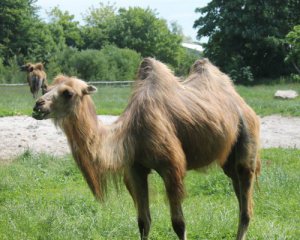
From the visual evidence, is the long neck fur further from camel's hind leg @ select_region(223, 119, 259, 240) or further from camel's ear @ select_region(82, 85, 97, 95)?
camel's hind leg @ select_region(223, 119, 259, 240)

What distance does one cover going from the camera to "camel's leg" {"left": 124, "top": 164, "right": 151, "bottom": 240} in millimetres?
4580

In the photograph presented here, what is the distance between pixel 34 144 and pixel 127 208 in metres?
5.41

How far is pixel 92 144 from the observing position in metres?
4.23

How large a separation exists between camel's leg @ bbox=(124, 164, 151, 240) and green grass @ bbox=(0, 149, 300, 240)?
0.60ft

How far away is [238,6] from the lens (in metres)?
33.3

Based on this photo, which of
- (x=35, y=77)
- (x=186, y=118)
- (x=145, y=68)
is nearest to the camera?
(x=186, y=118)

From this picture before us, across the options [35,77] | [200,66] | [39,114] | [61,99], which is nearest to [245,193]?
[200,66]

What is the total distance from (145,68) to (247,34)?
28170mm

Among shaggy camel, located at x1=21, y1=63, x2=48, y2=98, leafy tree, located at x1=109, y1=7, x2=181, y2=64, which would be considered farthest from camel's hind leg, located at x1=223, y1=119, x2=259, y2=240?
leafy tree, located at x1=109, y1=7, x2=181, y2=64

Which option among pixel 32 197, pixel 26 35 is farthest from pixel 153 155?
pixel 26 35

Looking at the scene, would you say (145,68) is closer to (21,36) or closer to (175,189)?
(175,189)

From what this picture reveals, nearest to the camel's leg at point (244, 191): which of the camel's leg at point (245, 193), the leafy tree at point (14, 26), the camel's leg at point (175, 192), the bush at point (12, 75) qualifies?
the camel's leg at point (245, 193)

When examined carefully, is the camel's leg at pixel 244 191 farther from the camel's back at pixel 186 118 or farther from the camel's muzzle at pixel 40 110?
the camel's muzzle at pixel 40 110

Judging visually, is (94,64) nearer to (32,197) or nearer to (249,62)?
(249,62)
